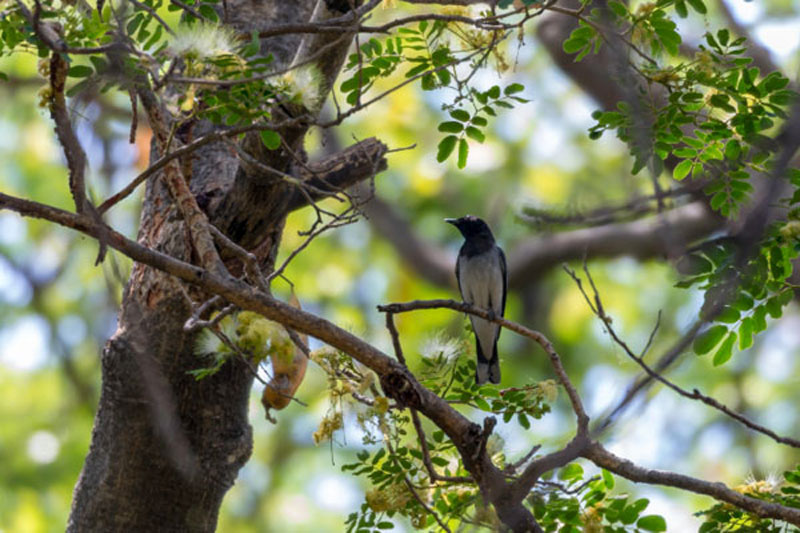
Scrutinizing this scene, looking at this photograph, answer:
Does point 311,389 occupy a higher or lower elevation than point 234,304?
higher

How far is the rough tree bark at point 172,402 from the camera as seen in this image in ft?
12.5

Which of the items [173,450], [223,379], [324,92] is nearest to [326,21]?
[324,92]

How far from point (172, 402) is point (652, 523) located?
191 centimetres

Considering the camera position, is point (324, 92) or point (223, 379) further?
point (223, 379)

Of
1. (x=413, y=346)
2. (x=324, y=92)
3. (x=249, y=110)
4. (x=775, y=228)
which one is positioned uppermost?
(x=413, y=346)

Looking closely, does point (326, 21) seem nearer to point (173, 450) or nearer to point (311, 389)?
point (173, 450)

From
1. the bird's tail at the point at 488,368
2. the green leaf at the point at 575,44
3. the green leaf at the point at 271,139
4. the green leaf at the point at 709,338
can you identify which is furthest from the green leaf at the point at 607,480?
the bird's tail at the point at 488,368

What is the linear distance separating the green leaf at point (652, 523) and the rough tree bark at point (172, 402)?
1.67m

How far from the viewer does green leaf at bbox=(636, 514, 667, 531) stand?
10.7 ft

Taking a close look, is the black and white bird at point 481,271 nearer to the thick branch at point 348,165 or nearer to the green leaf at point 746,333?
the thick branch at point 348,165

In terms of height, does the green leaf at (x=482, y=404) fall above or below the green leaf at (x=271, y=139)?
below

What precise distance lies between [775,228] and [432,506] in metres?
1.58

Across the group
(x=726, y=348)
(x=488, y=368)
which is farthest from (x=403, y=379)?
(x=488, y=368)

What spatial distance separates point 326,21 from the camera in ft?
11.4
